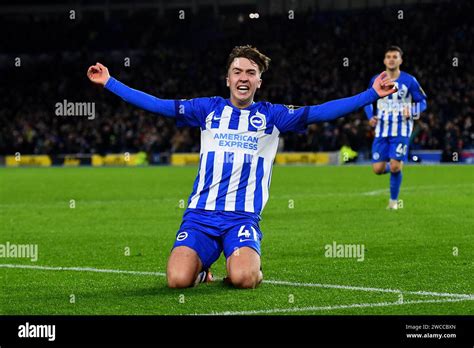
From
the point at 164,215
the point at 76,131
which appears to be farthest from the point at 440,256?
the point at 76,131

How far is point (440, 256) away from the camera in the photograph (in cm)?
1032

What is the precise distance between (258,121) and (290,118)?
0.31 meters

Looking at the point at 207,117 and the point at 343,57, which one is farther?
the point at 343,57

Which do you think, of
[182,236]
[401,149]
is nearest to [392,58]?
[401,149]

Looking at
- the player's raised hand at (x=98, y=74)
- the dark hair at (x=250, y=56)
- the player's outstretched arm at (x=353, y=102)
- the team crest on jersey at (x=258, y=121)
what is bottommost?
the team crest on jersey at (x=258, y=121)

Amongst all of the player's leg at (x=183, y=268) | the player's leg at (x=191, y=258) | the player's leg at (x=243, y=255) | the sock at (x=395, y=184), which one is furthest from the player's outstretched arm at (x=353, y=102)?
the sock at (x=395, y=184)

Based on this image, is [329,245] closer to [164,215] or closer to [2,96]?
[164,215]

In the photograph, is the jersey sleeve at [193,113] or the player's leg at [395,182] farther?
the player's leg at [395,182]

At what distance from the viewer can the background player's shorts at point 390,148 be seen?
16.5 meters

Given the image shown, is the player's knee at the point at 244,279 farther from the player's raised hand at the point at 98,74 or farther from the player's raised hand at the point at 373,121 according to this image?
the player's raised hand at the point at 373,121

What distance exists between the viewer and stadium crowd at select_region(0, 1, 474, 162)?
137ft

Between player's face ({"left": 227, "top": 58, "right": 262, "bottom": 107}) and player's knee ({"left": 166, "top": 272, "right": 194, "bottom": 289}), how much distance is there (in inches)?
65.2

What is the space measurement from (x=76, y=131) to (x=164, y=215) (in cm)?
3251

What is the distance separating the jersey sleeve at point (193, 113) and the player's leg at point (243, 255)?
A: 102 centimetres
